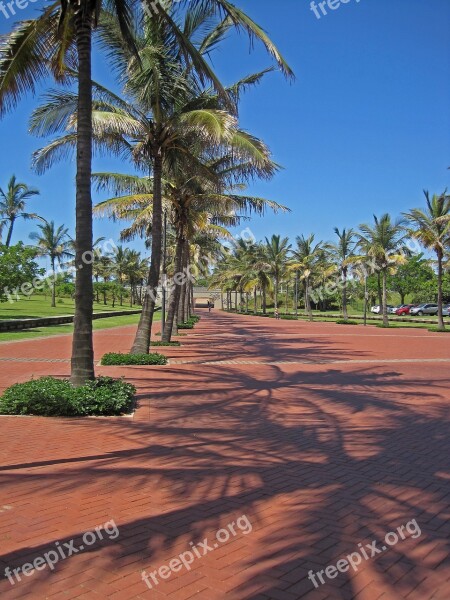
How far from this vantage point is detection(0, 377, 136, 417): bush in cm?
762

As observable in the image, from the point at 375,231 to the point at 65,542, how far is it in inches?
1452

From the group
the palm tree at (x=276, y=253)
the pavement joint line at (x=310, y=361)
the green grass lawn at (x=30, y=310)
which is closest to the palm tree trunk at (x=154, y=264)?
the pavement joint line at (x=310, y=361)

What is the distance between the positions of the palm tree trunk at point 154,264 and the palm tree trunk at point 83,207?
491cm

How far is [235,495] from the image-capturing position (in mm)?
4664

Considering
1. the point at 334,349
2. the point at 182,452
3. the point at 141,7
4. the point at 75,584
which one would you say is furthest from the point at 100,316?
the point at 75,584

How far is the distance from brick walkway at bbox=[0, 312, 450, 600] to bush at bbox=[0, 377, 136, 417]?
25 centimetres

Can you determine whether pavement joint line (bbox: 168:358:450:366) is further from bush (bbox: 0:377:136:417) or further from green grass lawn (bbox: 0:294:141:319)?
green grass lawn (bbox: 0:294:141:319)

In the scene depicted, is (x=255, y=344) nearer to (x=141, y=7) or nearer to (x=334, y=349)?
(x=334, y=349)

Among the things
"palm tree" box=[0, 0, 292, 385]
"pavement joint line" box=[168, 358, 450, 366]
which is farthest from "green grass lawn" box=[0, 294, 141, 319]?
"palm tree" box=[0, 0, 292, 385]

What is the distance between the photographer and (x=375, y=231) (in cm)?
→ 3791

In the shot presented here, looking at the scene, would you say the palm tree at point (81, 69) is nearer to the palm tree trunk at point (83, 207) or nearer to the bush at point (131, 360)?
the palm tree trunk at point (83, 207)

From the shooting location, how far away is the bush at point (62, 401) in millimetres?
7617

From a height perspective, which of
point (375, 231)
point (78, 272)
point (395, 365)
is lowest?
point (395, 365)

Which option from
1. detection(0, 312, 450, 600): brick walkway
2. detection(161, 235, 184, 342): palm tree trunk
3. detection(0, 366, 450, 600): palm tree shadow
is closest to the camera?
detection(0, 312, 450, 600): brick walkway
